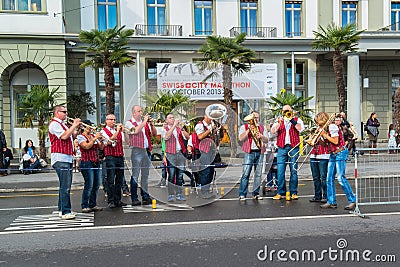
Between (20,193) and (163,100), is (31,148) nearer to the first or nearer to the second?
(20,193)

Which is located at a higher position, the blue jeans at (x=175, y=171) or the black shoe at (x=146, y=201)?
the blue jeans at (x=175, y=171)

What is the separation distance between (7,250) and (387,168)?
30.2 feet

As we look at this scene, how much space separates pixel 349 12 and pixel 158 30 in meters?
11.5

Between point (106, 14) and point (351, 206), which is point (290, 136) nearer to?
point (351, 206)

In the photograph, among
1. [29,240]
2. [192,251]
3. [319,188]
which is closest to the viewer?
[192,251]

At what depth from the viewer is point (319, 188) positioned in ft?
Result: 29.2

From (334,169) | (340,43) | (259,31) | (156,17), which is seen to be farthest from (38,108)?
(340,43)

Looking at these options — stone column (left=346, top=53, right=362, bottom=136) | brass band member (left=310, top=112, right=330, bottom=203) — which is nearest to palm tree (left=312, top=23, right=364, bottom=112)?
stone column (left=346, top=53, right=362, bottom=136)

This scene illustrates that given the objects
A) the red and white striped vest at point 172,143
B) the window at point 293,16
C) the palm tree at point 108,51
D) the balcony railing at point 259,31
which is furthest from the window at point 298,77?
the red and white striped vest at point 172,143

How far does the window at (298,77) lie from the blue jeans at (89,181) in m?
19.2

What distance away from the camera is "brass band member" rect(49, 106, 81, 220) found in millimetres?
7597

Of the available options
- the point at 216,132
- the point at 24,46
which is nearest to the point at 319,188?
the point at 216,132

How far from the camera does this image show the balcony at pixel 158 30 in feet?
79.0

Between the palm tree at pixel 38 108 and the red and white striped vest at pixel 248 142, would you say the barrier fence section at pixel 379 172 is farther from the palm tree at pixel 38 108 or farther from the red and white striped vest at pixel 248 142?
the palm tree at pixel 38 108
